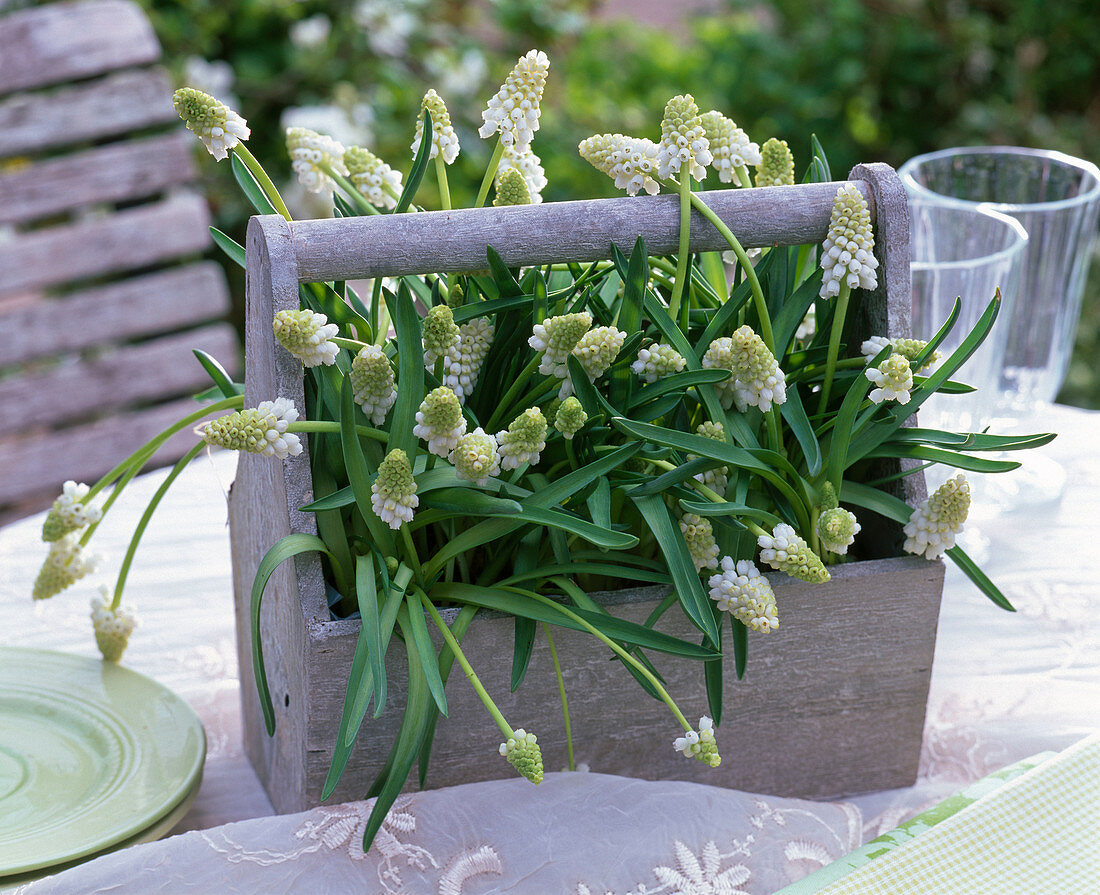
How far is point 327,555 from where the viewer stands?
71cm

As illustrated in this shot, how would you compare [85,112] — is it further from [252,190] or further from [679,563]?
[679,563]

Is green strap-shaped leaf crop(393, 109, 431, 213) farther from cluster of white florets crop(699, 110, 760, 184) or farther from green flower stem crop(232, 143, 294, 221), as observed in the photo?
cluster of white florets crop(699, 110, 760, 184)

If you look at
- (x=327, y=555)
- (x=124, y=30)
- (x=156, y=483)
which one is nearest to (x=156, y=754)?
(x=327, y=555)

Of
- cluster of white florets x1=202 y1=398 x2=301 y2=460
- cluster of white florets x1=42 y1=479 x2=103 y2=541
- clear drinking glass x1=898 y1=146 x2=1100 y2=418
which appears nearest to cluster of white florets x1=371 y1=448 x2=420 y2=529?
cluster of white florets x1=202 y1=398 x2=301 y2=460

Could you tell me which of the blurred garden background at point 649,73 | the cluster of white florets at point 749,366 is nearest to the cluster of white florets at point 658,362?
the cluster of white florets at point 749,366

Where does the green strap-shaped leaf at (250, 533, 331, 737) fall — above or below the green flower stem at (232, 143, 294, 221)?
below

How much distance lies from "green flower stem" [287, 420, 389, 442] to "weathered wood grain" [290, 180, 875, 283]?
0.09 metres

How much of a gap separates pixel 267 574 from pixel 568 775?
0.23 metres

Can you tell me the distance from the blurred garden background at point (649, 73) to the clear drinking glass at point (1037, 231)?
5.24 ft

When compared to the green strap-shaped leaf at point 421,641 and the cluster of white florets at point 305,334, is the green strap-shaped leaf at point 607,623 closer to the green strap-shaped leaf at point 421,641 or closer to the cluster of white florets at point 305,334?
the green strap-shaped leaf at point 421,641

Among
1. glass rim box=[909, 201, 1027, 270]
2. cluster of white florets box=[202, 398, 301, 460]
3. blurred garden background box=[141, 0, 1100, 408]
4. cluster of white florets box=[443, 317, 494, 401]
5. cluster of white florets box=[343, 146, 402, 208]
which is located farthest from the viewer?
blurred garden background box=[141, 0, 1100, 408]

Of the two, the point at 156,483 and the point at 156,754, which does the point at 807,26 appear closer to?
the point at 156,483

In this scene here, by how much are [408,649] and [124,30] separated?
1814 mm

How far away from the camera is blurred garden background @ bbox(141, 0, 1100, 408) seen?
2658 mm
